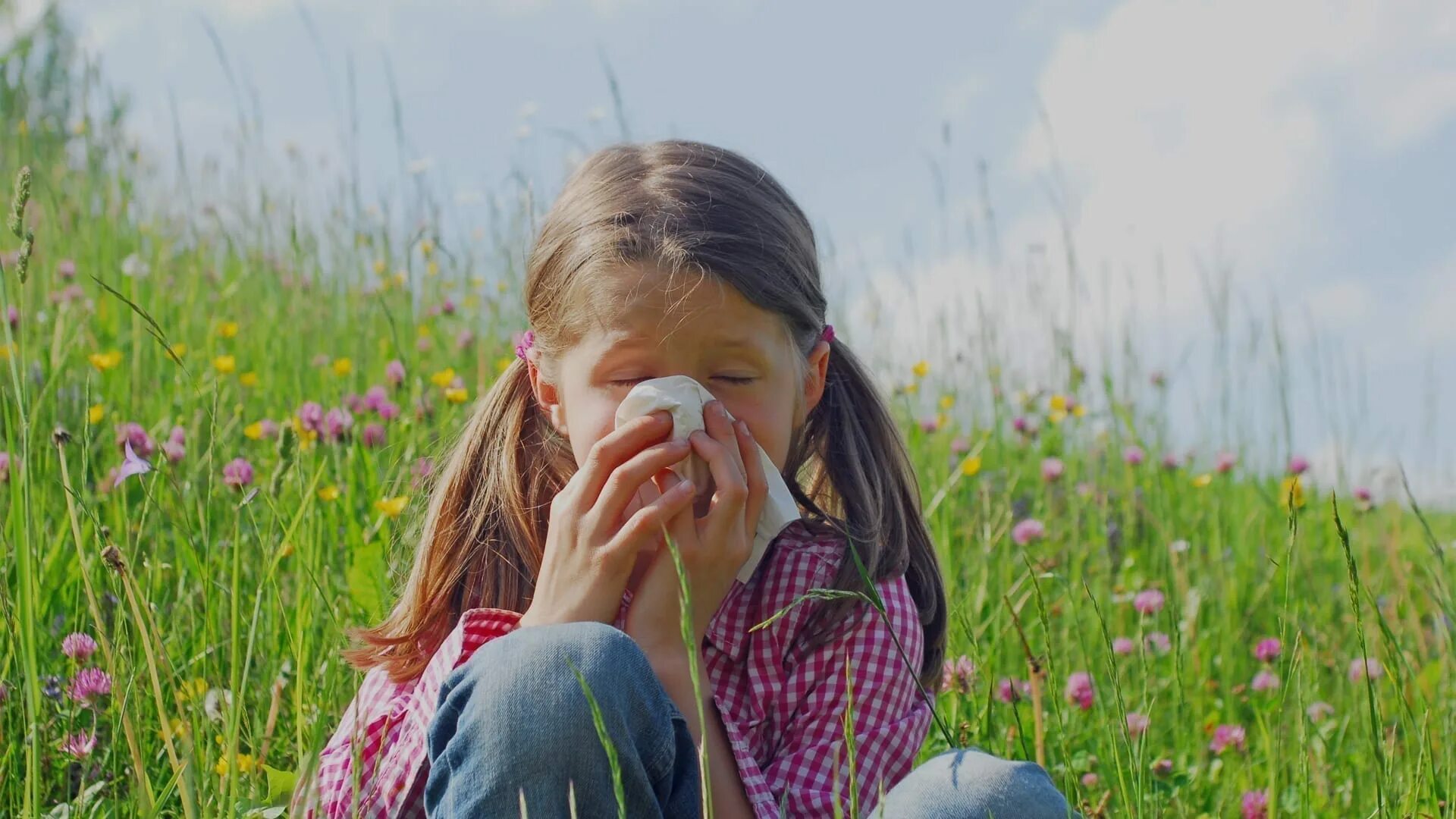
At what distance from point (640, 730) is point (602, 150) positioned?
990 millimetres

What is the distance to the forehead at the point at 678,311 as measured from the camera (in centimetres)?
158

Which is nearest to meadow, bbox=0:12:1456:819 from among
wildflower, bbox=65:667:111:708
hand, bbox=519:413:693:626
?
wildflower, bbox=65:667:111:708

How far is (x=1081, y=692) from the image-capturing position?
2.15 meters

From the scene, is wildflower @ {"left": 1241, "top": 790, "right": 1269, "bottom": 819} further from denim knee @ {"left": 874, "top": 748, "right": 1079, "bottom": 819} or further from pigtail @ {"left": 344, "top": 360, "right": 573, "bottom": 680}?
pigtail @ {"left": 344, "top": 360, "right": 573, "bottom": 680}

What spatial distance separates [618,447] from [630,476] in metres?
0.04

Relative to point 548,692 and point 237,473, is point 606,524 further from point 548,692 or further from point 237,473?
point 237,473

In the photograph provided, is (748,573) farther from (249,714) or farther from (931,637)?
(249,714)

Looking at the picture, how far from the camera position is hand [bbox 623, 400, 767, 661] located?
1514 mm

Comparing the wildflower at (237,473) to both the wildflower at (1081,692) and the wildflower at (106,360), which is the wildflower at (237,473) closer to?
the wildflower at (106,360)

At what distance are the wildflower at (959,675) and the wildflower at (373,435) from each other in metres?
1.16

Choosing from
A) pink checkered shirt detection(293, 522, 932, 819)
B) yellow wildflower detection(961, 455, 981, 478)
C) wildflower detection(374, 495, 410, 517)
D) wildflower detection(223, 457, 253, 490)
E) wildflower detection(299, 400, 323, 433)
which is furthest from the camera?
yellow wildflower detection(961, 455, 981, 478)

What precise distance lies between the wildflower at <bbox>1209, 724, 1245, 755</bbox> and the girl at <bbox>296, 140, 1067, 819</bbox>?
0.60m

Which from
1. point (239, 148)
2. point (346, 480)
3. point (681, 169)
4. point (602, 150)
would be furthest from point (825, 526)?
point (239, 148)

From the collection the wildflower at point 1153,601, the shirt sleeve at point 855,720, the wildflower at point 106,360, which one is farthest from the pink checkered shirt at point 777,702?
the wildflower at point 106,360
